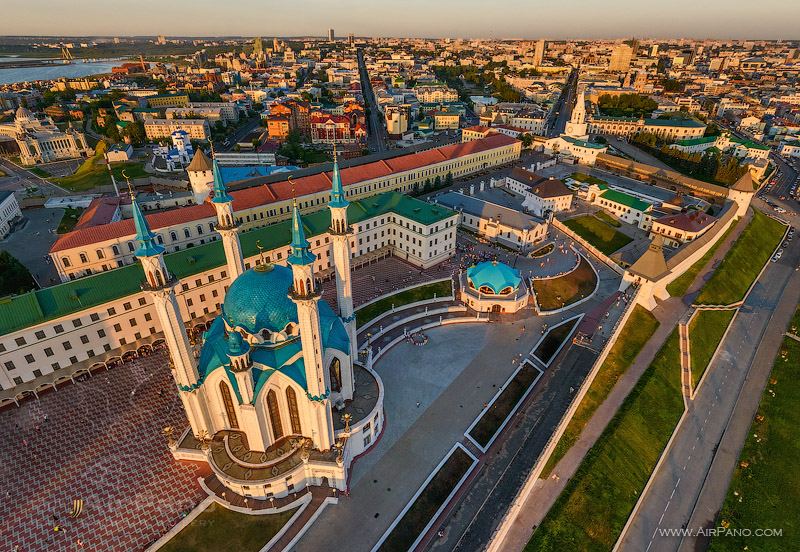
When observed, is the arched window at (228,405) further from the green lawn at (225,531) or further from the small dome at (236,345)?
the green lawn at (225,531)

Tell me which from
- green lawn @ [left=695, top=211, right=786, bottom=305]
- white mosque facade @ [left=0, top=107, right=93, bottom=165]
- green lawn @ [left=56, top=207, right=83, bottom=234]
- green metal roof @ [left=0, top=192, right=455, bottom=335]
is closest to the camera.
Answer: green metal roof @ [left=0, top=192, right=455, bottom=335]

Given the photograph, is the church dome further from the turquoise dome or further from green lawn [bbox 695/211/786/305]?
green lawn [bbox 695/211/786/305]

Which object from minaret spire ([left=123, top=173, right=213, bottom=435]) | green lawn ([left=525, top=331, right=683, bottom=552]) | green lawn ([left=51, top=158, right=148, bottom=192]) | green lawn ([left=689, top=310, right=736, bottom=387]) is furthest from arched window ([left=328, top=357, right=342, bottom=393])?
green lawn ([left=51, top=158, right=148, bottom=192])

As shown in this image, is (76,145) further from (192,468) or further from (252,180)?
(192,468)

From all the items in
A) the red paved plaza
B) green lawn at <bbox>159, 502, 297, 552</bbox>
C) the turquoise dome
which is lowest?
green lawn at <bbox>159, 502, 297, 552</bbox>

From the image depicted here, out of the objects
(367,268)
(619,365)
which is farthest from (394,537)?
(367,268)

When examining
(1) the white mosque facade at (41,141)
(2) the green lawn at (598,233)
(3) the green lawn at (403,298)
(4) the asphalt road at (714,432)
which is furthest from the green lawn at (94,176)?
(4) the asphalt road at (714,432)
